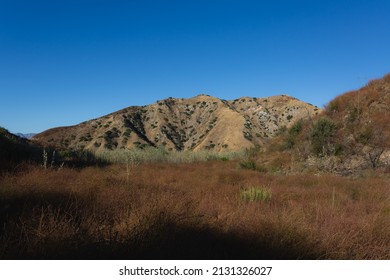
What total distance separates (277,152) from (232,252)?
19.0 m

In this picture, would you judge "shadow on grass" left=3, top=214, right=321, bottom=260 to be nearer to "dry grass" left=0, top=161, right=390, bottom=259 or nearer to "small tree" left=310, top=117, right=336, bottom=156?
"dry grass" left=0, top=161, right=390, bottom=259

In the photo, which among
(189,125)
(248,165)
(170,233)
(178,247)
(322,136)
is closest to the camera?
(178,247)

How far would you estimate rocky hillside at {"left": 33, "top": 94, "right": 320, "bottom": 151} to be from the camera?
55.0 meters

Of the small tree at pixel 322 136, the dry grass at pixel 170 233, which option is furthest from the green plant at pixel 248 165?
the dry grass at pixel 170 233

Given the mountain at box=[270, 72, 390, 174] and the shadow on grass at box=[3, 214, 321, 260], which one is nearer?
the shadow on grass at box=[3, 214, 321, 260]

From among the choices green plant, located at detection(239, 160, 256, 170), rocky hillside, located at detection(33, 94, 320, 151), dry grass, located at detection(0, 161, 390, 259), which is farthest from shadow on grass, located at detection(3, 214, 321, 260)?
rocky hillside, located at detection(33, 94, 320, 151)

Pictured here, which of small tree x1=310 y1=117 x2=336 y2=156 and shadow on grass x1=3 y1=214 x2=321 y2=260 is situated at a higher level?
small tree x1=310 y1=117 x2=336 y2=156

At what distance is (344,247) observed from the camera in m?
3.66

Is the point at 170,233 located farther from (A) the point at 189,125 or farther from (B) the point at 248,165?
(A) the point at 189,125

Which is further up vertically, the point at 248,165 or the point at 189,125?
the point at 189,125

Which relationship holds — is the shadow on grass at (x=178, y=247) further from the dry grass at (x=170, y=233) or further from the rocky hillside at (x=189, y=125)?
the rocky hillside at (x=189, y=125)

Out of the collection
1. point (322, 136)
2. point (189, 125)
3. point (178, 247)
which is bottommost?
point (178, 247)

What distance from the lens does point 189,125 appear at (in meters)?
66.8

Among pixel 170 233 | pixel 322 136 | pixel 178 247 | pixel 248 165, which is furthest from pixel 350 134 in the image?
pixel 178 247
